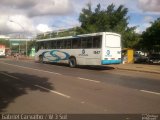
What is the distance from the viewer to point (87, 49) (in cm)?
2564

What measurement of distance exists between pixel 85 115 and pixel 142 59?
35079 millimetres

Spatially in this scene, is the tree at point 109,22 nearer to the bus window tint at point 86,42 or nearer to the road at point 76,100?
the bus window tint at point 86,42

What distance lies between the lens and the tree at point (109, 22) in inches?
1547

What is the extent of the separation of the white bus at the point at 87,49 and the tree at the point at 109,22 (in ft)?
28.7

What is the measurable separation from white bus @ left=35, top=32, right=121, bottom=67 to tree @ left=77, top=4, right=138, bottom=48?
28.7 ft

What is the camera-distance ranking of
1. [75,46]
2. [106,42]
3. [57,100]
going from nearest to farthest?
[57,100] → [106,42] → [75,46]

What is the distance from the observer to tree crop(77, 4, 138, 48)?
39.3 metres

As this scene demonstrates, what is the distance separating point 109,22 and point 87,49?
50.0ft

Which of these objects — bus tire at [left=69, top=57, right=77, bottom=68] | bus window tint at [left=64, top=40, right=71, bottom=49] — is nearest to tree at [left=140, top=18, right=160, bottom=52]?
bus window tint at [left=64, top=40, right=71, bottom=49]

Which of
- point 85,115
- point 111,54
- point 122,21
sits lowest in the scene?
point 85,115

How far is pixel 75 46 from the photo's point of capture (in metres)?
27.8

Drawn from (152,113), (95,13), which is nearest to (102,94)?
(152,113)

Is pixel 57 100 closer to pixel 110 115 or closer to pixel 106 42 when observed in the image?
pixel 110 115

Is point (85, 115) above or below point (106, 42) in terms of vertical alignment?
below
